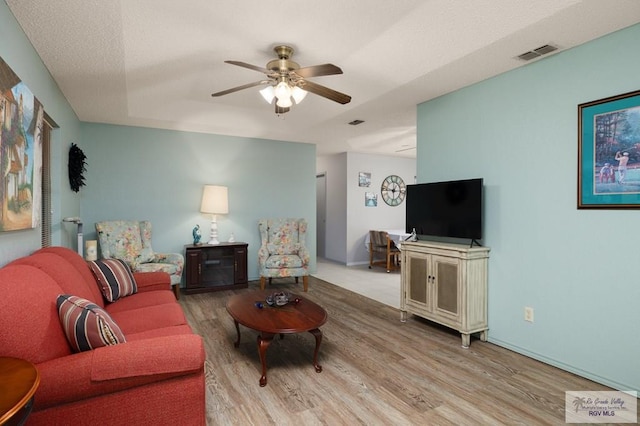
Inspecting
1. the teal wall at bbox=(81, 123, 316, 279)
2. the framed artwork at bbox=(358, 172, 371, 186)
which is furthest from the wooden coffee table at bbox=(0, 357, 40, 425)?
the framed artwork at bbox=(358, 172, 371, 186)

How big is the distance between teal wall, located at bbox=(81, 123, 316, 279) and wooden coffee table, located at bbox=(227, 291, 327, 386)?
2595mm

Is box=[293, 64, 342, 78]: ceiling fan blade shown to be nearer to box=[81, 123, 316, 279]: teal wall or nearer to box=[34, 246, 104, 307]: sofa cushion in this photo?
box=[34, 246, 104, 307]: sofa cushion

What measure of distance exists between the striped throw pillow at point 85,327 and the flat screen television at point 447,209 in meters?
2.90

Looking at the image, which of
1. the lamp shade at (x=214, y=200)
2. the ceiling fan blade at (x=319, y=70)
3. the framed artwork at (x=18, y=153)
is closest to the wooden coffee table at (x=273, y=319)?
the framed artwork at (x=18, y=153)

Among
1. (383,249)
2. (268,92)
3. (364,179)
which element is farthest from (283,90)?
(364,179)

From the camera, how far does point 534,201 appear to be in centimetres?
282

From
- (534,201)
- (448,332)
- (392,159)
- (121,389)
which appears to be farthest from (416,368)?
(392,159)

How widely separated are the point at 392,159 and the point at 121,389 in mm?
6993

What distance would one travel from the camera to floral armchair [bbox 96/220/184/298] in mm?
4258

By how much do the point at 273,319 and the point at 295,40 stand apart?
211cm

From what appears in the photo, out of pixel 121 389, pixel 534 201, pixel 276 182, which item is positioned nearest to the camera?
pixel 121 389

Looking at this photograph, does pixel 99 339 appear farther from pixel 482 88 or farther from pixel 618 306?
pixel 482 88

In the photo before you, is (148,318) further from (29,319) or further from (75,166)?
(75,166)

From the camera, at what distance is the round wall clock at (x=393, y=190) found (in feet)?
24.8
